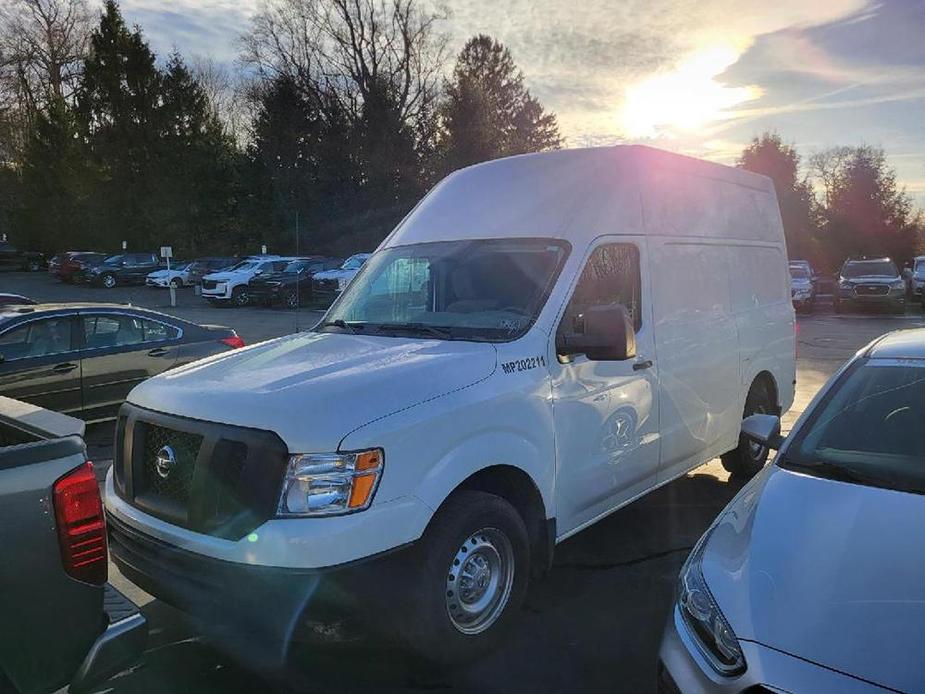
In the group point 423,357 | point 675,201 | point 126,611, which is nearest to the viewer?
point 126,611

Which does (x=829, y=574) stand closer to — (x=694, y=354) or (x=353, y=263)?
(x=694, y=354)

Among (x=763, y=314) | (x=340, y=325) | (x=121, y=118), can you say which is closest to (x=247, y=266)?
(x=121, y=118)

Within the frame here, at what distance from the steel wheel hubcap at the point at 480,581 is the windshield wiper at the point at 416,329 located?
41.6 inches

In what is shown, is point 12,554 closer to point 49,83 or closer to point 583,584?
point 583,584

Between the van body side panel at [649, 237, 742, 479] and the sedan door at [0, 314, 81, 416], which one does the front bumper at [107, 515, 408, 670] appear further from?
the sedan door at [0, 314, 81, 416]

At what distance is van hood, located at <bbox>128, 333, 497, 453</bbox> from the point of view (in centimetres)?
274

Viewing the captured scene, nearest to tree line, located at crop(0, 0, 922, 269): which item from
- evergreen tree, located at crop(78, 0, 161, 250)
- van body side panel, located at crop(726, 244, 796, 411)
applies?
evergreen tree, located at crop(78, 0, 161, 250)

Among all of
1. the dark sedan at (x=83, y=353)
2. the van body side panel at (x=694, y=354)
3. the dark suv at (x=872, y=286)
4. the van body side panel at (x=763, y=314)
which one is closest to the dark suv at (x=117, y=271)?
the dark sedan at (x=83, y=353)

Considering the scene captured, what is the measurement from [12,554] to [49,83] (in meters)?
64.1

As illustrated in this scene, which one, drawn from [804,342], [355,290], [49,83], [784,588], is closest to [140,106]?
[49,83]

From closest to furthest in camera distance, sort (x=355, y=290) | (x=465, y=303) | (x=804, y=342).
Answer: (x=465, y=303)
(x=355, y=290)
(x=804, y=342)

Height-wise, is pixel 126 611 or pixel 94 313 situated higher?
pixel 94 313

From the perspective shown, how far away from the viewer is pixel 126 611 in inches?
92.7

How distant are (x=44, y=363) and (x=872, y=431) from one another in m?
7.17
